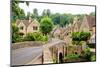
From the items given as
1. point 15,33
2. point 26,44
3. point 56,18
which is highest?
point 56,18

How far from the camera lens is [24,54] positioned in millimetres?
2330

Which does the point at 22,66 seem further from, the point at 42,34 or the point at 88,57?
the point at 88,57

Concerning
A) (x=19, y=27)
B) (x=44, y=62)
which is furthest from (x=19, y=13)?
(x=44, y=62)

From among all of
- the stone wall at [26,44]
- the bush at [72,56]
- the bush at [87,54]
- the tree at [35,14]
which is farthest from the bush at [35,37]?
the bush at [87,54]

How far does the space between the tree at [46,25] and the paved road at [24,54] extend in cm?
21

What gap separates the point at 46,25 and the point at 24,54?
417 millimetres

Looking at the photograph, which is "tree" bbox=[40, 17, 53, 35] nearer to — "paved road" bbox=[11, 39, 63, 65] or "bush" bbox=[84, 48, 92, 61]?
"paved road" bbox=[11, 39, 63, 65]

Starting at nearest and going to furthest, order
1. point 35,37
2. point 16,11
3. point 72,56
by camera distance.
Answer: point 16,11
point 35,37
point 72,56

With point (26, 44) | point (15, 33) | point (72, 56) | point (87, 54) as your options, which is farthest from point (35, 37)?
point (87, 54)

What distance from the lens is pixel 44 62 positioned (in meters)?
2.42

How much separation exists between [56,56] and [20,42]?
1.52 feet

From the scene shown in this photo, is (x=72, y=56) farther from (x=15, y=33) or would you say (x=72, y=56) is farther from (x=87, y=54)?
(x=15, y=33)

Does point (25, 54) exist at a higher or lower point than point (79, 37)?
lower

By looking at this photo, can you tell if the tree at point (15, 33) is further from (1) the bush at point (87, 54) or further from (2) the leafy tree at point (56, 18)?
(1) the bush at point (87, 54)
